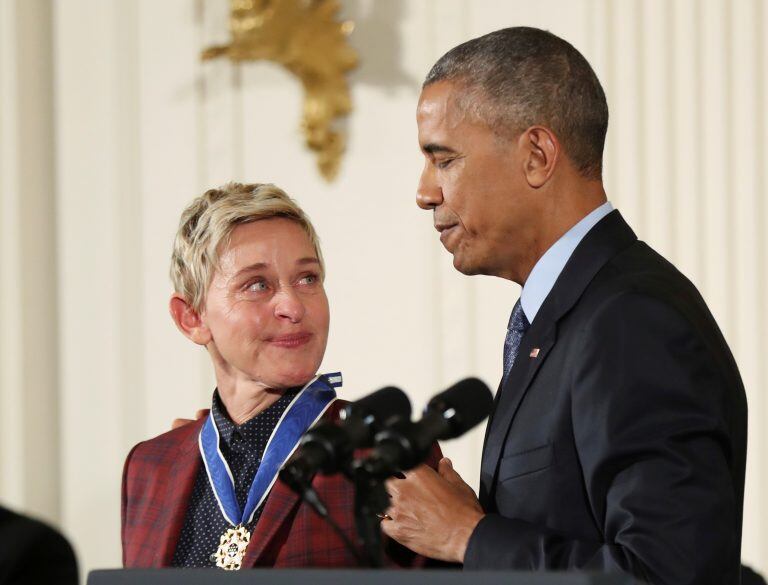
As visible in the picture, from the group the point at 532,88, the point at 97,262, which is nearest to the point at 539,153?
the point at 532,88

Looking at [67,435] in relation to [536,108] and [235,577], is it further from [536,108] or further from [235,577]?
[235,577]

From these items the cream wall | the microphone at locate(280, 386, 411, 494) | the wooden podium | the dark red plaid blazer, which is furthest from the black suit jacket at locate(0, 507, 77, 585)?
the cream wall

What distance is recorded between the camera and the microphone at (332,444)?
4.96ft

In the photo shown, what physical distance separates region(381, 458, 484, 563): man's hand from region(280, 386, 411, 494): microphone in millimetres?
504

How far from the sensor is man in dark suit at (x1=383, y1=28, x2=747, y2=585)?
6.16 feet

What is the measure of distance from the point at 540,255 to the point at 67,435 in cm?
292

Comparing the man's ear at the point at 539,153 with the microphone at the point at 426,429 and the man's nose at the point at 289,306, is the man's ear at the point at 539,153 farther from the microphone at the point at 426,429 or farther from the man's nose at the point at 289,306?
the microphone at the point at 426,429

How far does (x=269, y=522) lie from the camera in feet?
7.39

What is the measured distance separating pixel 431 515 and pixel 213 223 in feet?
2.30

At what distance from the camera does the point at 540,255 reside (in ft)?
7.39

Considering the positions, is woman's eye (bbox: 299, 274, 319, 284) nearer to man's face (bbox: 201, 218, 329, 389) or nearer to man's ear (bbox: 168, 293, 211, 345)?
man's face (bbox: 201, 218, 329, 389)

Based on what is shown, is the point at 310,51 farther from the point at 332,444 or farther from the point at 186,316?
the point at 332,444

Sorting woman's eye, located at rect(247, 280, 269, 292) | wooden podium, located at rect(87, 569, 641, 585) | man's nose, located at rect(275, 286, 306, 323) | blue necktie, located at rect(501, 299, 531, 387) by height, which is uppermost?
woman's eye, located at rect(247, 280, 269, 292)

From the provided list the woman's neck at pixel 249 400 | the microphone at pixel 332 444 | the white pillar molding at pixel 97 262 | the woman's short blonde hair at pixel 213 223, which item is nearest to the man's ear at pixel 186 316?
the woman's short blonde hair at pixel 213 223
